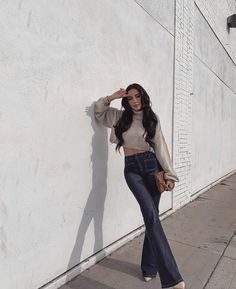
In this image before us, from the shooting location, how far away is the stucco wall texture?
8.00ft

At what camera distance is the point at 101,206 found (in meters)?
3.59

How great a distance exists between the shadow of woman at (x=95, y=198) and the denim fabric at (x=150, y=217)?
0.45 metres

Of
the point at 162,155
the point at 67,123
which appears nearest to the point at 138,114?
the point at 162,155

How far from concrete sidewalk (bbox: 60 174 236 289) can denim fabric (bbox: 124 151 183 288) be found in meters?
0.28

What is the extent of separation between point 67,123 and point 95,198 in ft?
2.93

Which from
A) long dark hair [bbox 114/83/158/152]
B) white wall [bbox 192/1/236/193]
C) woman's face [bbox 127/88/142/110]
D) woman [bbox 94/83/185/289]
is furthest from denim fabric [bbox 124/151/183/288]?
white wall [bbox 192/1/236/193]

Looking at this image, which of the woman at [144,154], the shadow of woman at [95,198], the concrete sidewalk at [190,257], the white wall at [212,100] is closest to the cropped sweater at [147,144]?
the woman at [144,154]

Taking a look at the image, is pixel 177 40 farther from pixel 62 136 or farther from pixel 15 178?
pixel 15 178

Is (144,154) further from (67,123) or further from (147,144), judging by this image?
(67,123)

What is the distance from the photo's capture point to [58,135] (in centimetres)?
288

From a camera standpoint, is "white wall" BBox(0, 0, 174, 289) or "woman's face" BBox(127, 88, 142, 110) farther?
"woman's face" BBox(127, 88, 142, 110)

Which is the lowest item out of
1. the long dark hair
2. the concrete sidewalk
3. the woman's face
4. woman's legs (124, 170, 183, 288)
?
the concrete sidewalk

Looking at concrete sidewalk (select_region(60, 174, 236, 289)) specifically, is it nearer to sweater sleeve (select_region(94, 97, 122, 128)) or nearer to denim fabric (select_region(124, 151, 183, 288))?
denim fabric (select_region(124, 151, 183, 288))

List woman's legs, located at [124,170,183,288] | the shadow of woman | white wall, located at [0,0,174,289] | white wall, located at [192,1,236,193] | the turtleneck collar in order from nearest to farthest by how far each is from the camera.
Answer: white wall, located at [0,0,174,289] → woman's legs, located at [124,170,183,288] → the turtleneck collar → the shadow of woman → white wall, located at [192,1,236,193]
